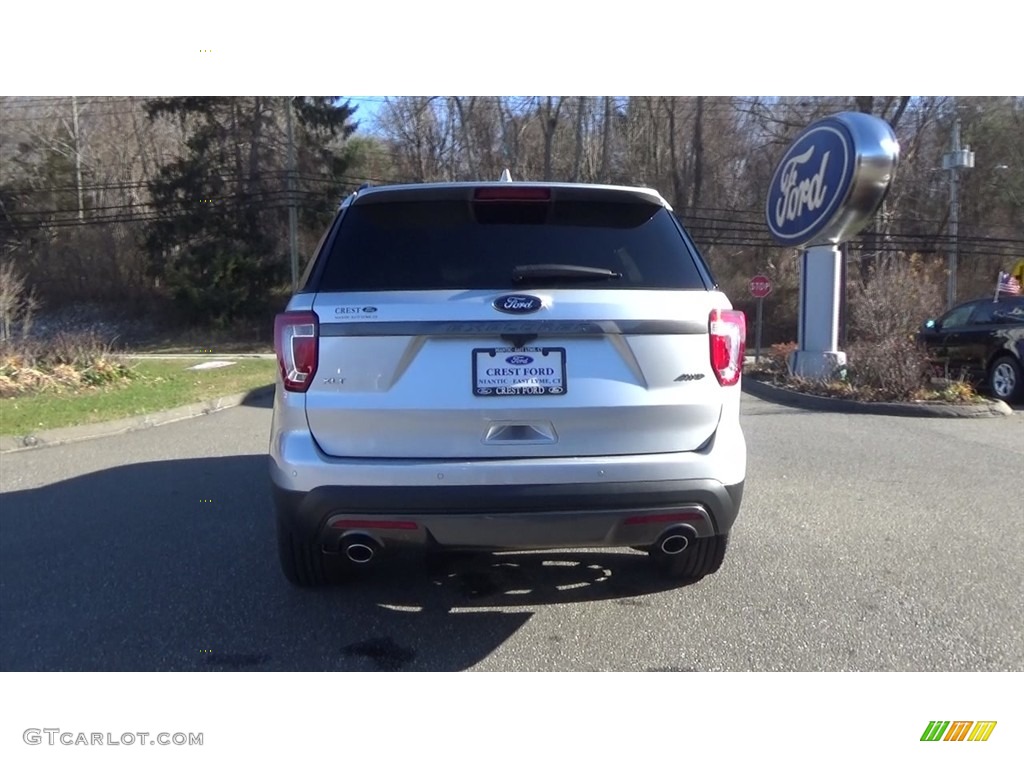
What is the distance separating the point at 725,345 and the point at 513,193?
3.63ft

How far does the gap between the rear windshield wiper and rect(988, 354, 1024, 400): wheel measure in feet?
36.9

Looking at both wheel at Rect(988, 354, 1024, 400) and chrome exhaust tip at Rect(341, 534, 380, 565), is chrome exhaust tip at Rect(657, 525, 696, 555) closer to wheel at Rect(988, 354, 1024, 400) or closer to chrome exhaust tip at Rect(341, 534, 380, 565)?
chrome exhaust tip at Rect(341, 534, 380, 565)

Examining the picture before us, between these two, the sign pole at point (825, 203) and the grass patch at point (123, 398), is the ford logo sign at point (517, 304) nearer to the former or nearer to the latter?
the grass patch at point (123, 398)

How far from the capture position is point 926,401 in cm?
1165

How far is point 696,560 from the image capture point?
4.14 meters

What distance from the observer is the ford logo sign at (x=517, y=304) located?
3266mm

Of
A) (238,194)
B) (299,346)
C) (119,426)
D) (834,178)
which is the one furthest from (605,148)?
(299,346)

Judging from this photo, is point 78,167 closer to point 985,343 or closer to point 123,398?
point 123,398

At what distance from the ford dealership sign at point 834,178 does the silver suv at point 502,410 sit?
36.1 ft

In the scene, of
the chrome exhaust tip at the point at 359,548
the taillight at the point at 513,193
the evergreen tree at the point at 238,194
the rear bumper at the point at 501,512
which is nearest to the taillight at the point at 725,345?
the rear bumper at the point at 501,512

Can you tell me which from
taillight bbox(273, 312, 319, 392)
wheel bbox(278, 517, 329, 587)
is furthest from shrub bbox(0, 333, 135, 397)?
taillight bbox(273, 312, 319, 392)

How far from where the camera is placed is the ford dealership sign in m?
13.0
